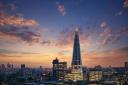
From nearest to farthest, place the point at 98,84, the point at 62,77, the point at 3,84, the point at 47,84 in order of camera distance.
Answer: the point at 3,84, the point at 47,84, the point at 98,84, the point at 62,77

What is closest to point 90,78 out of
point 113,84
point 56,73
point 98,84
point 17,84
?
point 56,73

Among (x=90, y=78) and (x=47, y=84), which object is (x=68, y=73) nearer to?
(x=90, y=78)

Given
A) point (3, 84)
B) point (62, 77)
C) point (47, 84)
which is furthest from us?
point (62, 77)

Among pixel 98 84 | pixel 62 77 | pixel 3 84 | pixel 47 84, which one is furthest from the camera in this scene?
pixel 62 77

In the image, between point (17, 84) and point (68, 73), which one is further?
point (68, 73)

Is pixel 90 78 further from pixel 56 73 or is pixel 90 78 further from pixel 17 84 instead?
pixel 17 84

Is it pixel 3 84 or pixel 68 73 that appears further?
pixel 68 73

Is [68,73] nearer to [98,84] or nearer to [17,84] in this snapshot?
[98,84]

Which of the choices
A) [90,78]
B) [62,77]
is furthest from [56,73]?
[90,78]
